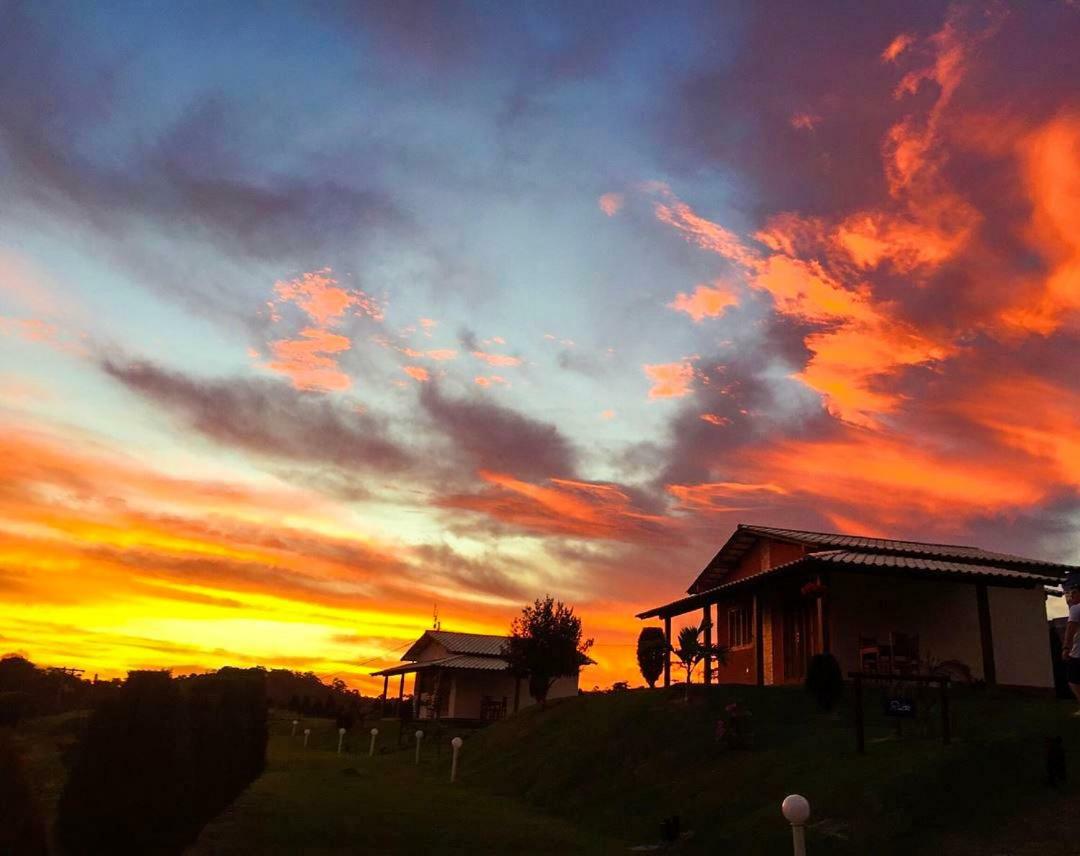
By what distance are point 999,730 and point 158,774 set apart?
1496 cm

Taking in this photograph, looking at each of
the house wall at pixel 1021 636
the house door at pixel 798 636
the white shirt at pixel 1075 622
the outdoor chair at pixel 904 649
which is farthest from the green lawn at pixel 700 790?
the house door at pixel 798 636

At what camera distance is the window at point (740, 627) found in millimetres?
31750

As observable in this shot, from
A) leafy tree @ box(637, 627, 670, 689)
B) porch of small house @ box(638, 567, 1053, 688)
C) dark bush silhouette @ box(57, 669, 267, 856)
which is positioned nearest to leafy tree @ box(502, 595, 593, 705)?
leafy tree @ box(637, 627, 670, 689)

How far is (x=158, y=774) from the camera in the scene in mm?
10391

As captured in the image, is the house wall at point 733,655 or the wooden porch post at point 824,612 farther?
the house wall at point 733,655

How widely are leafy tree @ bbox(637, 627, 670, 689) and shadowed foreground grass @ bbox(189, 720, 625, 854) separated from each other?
43.4ft

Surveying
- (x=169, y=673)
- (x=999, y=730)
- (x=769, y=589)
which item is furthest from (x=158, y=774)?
(x=769, y=589)

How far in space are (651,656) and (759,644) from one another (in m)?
11.9

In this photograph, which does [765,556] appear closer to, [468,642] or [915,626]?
[915,626]

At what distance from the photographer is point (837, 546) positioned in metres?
28.5

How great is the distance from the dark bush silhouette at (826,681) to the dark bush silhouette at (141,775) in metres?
14.5

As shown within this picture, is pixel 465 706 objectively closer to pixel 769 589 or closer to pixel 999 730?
pixel 769 589

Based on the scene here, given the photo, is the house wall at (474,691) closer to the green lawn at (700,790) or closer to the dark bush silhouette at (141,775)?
the green lawn at (700,790)

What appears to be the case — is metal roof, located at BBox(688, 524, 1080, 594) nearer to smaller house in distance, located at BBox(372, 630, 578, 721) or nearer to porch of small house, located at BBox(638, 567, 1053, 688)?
porch of small house, located at BBox(638, 567, 1053, 688)
